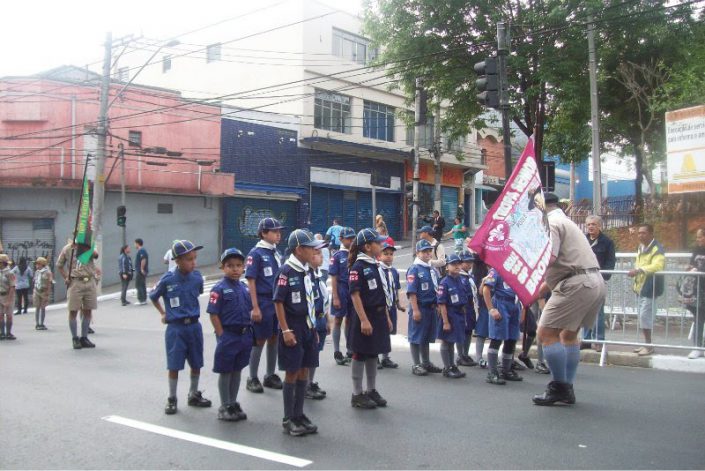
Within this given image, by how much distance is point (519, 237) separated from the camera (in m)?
6.41

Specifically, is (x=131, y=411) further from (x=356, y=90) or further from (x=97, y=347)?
(x=356, y=90)

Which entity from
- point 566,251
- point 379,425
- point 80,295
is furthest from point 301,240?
point 80,295

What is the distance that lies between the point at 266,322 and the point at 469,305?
2899 millimetres

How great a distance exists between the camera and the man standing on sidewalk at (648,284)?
9062 mm

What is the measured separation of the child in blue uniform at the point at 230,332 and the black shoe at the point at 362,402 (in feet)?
3.67

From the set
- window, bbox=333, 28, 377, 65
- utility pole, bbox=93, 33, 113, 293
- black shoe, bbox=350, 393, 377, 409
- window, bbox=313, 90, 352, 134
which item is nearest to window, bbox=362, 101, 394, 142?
window, bbox=313, 90, 352, 134

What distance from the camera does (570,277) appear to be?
21.2ft

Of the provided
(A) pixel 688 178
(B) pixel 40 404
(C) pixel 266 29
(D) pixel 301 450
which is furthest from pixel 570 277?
(C) pixel 266 29

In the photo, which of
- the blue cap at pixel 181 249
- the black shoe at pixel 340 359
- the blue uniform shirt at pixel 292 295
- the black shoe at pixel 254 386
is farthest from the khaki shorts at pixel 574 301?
the blue cap at pixel 181 249

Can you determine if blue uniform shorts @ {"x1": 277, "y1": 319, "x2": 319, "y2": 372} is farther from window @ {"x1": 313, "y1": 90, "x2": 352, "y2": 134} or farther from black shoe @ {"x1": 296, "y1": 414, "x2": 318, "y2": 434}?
window @ {"x1": 313, "y1": 90, "x2": 352, "y2": 134}

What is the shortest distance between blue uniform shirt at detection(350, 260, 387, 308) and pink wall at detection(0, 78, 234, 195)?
60.5ft

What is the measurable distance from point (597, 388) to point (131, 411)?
5.03m

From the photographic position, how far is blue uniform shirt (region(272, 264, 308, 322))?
18.8 ft

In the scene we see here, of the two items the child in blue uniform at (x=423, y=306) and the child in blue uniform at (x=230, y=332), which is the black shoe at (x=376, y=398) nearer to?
the child in blue uniform at (x=230, y=332)
